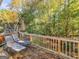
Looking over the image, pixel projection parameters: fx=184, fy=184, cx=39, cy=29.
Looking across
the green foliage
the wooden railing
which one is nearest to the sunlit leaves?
the green foliage

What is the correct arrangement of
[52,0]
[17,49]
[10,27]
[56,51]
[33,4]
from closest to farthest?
[17,49] < [56,51] < [52,0] < [33,4] < [10,27]

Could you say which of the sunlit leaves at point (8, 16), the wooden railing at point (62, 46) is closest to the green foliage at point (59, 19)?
the wooden railing at point (62, 46)

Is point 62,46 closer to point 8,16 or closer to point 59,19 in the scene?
point 59,19

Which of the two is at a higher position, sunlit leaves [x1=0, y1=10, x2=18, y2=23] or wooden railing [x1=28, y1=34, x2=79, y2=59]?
sunlit leaves [x1=0, y1=10, x2=18, y2=23]

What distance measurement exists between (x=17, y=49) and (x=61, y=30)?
377cm

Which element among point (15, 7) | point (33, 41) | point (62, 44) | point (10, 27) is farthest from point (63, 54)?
point (10, 27)

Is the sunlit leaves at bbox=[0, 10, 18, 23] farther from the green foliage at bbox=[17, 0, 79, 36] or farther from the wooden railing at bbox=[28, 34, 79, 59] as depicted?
the wooden railing at bbox=[28, 34, 79, 59]

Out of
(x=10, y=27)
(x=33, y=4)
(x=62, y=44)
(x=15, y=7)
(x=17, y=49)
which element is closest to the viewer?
(x=17, y=49)

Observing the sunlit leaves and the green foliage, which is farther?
the sunlit leaves

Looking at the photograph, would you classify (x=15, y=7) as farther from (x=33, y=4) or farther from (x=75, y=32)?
(x=75, y=32)

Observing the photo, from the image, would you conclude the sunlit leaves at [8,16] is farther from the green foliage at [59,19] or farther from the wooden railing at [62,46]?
the wooden railing at [62,46]

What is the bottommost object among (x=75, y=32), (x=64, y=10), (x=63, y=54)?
(x=63, y=54)

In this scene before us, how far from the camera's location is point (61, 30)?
10320 millimetres

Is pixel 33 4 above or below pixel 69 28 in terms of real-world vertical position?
above
